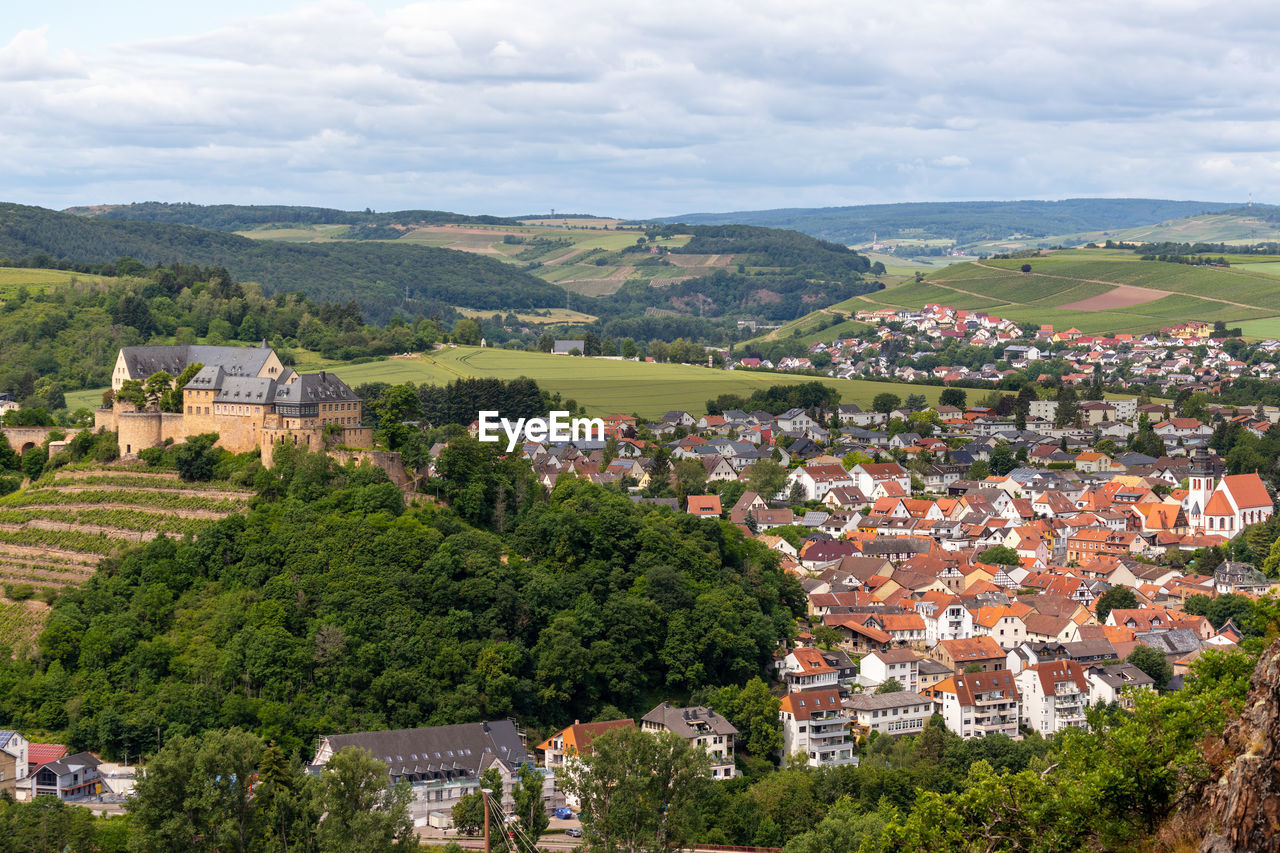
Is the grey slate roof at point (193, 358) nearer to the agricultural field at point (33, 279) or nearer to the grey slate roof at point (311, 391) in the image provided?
the grey slate roof at point (311, 391)

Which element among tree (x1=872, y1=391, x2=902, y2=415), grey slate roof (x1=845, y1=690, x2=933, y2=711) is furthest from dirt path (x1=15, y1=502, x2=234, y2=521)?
tree (x1=872, y1=391, x2=902, y2=415)

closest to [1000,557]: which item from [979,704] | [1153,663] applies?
[1153,663]

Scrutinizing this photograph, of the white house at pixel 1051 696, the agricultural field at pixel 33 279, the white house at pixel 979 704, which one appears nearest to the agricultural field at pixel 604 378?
the agricultural field at pixel 33 279

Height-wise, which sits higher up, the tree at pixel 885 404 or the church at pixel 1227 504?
the tree at pixel 885 404

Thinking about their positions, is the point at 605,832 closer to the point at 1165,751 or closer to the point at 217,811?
the point at 217,811

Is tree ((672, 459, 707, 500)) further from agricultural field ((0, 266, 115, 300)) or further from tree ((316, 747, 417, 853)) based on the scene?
agricultural field ((0, 266, 115, 300))
